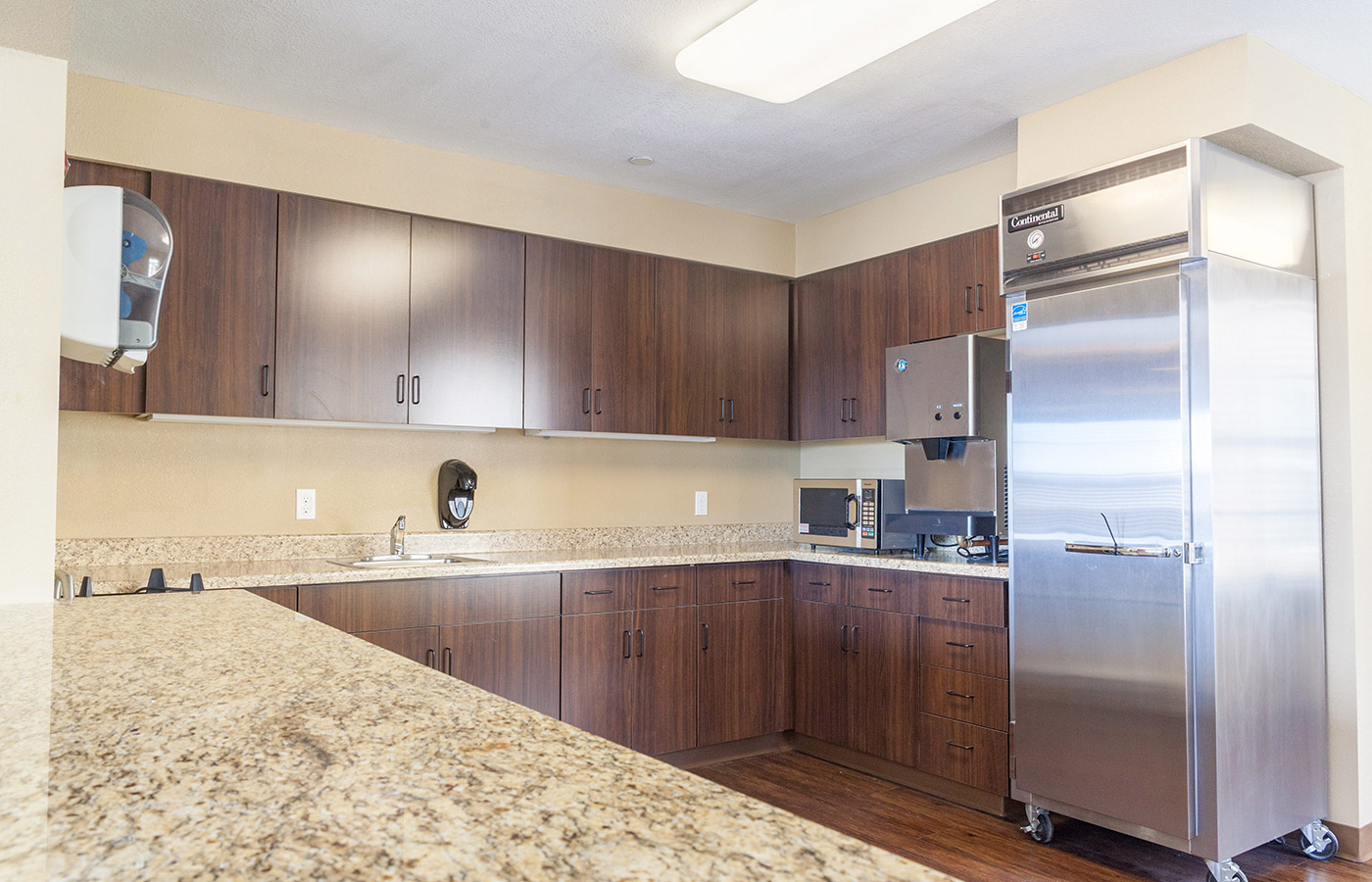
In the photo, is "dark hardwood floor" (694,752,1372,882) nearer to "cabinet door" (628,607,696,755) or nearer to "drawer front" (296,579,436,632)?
"cabinet door" (628,607,696,755)

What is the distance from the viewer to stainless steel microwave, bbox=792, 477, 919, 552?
12.6 ft

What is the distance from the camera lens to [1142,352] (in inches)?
110

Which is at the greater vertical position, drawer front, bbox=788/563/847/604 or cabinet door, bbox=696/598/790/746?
drawer front, bbox=788/563/847/604

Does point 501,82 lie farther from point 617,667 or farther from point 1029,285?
point 617,667

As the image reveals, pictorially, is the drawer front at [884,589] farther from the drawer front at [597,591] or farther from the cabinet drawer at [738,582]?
the drawer front at [597,591]

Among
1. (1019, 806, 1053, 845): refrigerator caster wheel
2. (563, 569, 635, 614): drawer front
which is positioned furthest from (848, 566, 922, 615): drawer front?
(563, 569, 635, 614): drawer front

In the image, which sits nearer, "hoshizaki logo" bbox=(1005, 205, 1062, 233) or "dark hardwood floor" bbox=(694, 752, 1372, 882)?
"dark hardwood floor" bbox=(694, 752, 1372, 882)

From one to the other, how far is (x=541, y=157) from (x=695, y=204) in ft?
2.93

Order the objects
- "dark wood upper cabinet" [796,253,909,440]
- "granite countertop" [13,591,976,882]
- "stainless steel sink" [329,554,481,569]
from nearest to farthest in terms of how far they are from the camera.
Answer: "granite countertop" [13,591,976,882], "stainless steel sink" [329,554,481,569], "dark wood upper cabinet" [796,253,909,440]

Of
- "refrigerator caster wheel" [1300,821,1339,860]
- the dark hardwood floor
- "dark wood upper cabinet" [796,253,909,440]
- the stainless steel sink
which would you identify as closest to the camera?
the dark hardwood floor

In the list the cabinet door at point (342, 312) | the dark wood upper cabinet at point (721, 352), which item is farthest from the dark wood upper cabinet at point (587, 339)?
the cabinet door at point (342, 312)

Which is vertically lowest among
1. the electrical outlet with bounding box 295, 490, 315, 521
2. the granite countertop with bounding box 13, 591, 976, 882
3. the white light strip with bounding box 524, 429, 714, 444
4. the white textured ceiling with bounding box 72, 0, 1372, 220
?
the granite countertop with bounding box 13, 591, 976, 882

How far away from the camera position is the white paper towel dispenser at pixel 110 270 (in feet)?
5.47

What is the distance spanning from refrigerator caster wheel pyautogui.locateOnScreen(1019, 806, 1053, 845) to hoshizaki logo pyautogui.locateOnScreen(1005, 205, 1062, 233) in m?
1.98
